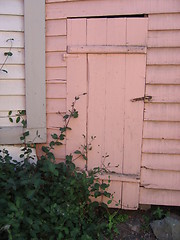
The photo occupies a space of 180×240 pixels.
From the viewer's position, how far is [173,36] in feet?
8.63

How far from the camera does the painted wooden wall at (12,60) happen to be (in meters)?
2.79

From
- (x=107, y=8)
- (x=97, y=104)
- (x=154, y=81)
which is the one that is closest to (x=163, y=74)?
(x=154, y=81)

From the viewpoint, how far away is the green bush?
233 centimetres

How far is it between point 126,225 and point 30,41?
7.18 ft

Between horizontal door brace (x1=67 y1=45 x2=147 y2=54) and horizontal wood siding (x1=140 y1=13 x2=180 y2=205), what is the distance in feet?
0.38

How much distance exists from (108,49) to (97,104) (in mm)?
565

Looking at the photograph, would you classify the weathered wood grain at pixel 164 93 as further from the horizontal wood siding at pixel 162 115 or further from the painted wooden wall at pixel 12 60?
the painted wooden wall at pixel 12 60

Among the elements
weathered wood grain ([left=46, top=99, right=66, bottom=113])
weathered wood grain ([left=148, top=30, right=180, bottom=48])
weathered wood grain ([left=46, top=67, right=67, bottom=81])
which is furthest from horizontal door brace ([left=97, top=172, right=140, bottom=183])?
weathered wood grain ([left=148, top=30, right=180, bottom=48])

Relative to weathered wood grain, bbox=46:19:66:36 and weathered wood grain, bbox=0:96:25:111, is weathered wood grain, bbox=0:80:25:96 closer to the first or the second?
weathered wood grain, bbox=0:96:25:111

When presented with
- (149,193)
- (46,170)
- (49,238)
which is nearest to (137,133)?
(149,193)

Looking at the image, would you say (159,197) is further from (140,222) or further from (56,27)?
(56,27)

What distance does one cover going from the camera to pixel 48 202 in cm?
257

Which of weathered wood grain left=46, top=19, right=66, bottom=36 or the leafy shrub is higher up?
weathered wood grain left=46, top=19, right=66, bottom=36

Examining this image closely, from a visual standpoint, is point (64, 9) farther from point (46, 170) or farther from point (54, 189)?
point (54, 189)
